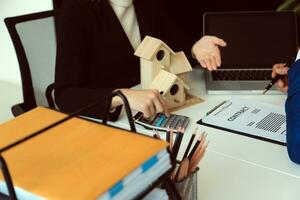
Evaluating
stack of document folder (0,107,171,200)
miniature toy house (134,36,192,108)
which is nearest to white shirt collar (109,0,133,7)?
miniature toy house (134,36,192,108)

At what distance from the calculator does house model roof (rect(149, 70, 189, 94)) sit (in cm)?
9

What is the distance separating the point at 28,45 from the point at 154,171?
1.19 m

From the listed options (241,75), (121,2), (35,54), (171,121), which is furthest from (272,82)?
(35,54)

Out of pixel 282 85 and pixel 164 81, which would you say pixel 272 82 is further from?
pixel 164 81

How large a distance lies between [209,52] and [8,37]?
3.95ft

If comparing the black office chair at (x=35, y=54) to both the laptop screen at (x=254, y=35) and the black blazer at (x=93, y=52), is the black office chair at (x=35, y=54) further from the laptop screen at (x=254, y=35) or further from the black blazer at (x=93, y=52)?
the laptop screen at (x=254, y=35)

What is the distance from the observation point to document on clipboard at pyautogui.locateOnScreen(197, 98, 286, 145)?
1.26 m

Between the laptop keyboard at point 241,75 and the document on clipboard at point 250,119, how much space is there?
19cm

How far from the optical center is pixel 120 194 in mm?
620

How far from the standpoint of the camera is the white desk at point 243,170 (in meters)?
1.02

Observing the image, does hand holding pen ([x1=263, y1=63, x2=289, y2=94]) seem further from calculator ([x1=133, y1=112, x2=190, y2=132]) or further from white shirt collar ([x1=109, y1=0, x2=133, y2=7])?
white shirt collar ([x1=109, y1=0, x2=133, y2=7])

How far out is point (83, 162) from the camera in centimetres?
65

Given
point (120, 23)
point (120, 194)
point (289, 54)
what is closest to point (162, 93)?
point (120, 23)

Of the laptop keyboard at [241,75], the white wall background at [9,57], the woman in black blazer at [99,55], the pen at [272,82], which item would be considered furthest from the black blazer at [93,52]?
the white wall background at [9,57]
